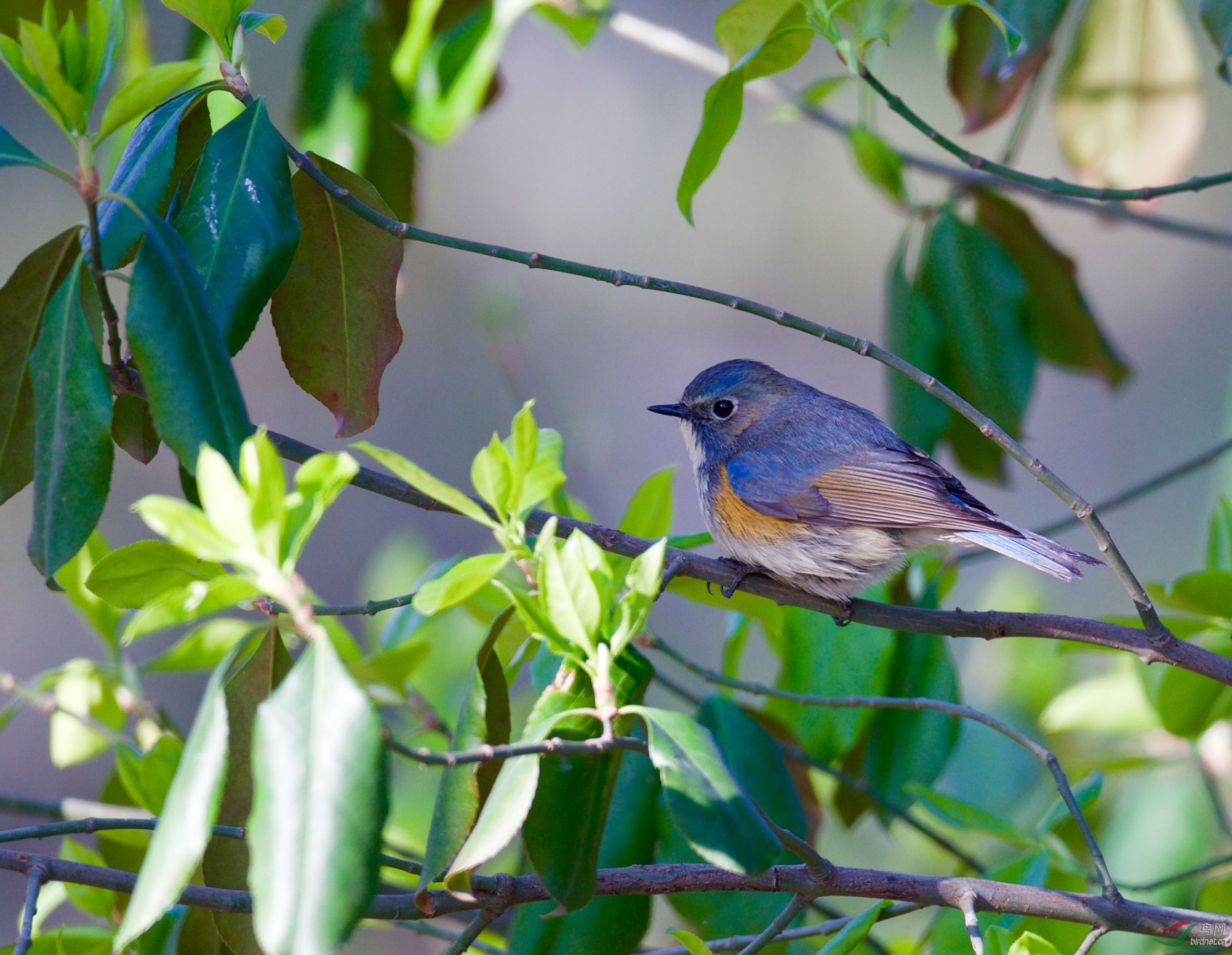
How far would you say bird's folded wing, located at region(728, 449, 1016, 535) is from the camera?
8.80ft

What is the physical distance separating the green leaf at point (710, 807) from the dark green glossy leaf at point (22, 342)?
103 cm

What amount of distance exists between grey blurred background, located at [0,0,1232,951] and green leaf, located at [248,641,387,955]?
486 cm

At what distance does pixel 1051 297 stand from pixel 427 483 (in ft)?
7.30

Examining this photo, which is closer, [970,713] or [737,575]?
[970,713]

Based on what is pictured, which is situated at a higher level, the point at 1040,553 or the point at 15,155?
the point at 15,155

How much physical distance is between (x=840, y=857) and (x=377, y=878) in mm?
3544

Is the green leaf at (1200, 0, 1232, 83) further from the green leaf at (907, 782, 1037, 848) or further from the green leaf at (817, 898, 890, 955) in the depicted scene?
the green leaf at (817, 898, 890, 955)

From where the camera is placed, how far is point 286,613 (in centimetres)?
165

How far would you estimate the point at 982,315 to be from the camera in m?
2.79

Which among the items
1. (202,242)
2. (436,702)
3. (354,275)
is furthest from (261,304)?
(436,702)

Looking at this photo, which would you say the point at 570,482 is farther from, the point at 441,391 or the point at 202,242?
the point at 202,242

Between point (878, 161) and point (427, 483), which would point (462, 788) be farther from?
point (878, 161)

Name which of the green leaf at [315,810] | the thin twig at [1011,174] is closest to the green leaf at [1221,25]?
the thin twig at [1011,174]

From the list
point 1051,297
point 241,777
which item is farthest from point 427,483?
point 1051,297
